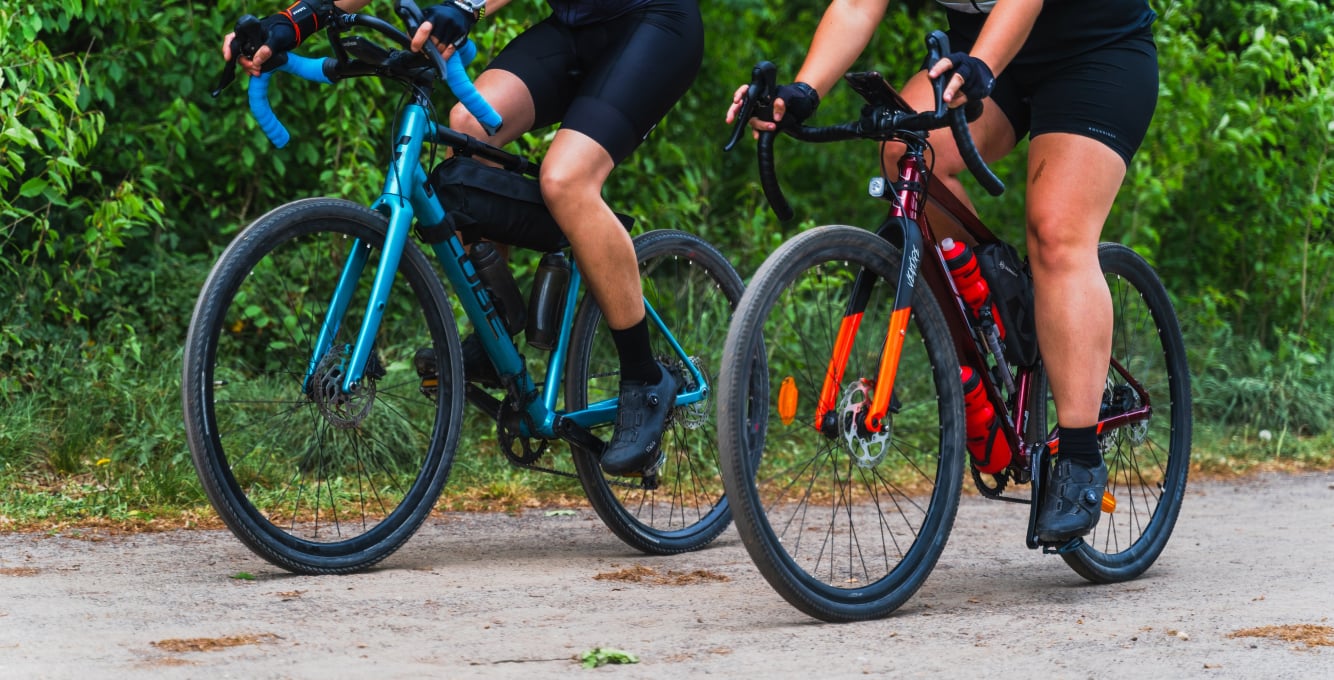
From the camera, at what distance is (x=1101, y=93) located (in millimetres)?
3715

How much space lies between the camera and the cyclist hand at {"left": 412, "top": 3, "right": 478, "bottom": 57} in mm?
3598

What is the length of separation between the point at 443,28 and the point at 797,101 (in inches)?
33.4

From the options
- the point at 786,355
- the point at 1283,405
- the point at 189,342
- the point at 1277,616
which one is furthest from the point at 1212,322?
the point at 189,342

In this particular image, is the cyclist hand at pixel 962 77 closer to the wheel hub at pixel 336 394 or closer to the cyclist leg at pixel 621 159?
the cyclist leg at pixel 621 159

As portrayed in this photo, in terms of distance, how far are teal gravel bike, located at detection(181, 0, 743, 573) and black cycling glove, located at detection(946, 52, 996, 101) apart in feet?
3.59

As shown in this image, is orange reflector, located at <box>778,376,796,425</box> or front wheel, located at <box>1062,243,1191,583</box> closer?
orange reflector, located at <box>778,376,796,425</box>

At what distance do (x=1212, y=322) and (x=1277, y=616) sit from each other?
14.4ft

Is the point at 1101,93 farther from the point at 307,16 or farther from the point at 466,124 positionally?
the point at 307,16

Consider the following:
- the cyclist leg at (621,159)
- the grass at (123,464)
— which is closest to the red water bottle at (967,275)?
the cyclist leg at (621,159)

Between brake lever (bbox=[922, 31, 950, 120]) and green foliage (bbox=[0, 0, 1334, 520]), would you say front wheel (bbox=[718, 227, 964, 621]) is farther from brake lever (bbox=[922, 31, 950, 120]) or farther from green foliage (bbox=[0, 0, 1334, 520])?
green foliage (bbox=[0, 0, 1334, 520])

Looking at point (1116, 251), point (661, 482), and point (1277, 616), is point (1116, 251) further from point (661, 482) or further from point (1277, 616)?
point (661, 482)

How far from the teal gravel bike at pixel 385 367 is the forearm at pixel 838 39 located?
0.78 metres

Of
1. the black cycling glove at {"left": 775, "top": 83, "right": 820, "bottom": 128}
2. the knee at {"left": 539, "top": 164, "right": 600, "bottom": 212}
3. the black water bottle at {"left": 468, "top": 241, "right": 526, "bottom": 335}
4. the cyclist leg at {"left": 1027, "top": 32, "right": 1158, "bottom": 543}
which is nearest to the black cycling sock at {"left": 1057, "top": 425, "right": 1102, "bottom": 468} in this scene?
the cyclist leg at {"left": 1027, "top": 32, "right": 1158, "bottom": 543}

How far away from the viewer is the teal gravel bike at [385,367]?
3602mm
